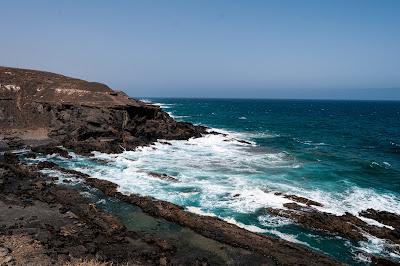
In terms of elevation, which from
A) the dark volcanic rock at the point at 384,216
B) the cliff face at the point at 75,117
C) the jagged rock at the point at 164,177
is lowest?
the dark volcanic rock at the point at 384,216

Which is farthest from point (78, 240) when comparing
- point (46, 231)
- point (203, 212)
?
point (203, 212)

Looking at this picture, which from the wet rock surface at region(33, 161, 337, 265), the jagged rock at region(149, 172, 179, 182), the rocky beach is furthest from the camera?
the jagged rock at region(149, 172, 179, 182)

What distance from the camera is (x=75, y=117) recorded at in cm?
5269

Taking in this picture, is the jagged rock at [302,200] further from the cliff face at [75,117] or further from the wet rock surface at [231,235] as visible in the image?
the cliff face at [75,117]

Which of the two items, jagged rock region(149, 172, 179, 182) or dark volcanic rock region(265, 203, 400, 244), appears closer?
dark volcanic rock region(265, 203, 400, 244)

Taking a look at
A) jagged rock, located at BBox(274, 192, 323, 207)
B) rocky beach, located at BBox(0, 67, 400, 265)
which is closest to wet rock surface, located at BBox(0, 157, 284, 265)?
rocky beach, located at BBox(0, 67, 400, 265)

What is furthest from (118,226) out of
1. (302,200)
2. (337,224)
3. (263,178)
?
(263,178)

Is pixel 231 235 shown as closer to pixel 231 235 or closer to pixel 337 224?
pixel 231 235

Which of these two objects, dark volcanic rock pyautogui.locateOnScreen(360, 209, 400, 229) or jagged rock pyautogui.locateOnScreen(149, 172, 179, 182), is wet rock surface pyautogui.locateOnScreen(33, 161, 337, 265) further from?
dark volcanic rock pyautogui.locateOnScreen(360, 209, 400, 229)

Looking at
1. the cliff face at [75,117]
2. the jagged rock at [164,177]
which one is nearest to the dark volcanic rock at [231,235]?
the jagged rock at [164,177]

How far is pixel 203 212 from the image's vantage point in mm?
26531

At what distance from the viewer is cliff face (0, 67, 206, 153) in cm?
4909

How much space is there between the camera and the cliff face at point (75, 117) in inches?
1933

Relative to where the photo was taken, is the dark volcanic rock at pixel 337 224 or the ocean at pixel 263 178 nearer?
the dark volcanic rock at pixel 337 224
